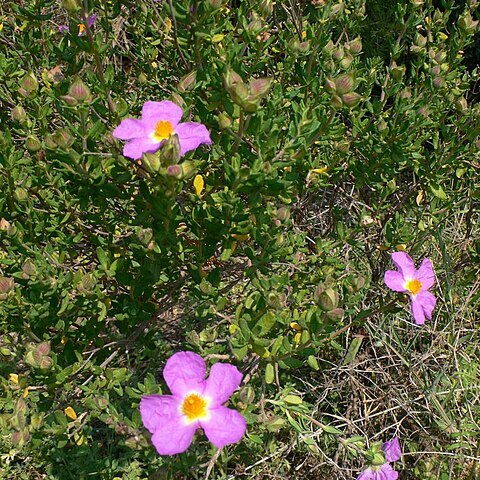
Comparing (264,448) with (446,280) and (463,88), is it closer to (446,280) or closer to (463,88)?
(446,280)

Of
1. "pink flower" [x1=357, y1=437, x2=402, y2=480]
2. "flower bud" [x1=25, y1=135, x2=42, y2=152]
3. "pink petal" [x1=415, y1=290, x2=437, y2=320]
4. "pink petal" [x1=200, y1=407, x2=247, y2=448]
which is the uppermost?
"flower bud" [x1=25, y1=135, x2=42, y2=152]

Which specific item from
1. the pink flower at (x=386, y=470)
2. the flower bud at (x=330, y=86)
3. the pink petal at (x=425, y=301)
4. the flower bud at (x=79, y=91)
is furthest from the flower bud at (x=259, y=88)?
the pink flower at (x=386, y=470)

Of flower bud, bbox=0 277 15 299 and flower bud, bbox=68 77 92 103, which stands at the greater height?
flower bud, bbox=68 77 92 103

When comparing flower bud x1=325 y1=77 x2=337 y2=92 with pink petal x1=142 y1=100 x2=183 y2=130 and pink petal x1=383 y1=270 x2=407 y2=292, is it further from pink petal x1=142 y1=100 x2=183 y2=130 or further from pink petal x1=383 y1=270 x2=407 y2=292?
pink petal x1=383 y1=270 x2=407 y2=292

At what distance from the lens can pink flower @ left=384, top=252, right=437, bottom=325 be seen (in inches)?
73.8

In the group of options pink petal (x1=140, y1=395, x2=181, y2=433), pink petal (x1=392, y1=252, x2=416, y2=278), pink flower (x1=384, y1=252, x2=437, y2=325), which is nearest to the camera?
pink petal (x1=140, y1=395, x2=181, y2=433)

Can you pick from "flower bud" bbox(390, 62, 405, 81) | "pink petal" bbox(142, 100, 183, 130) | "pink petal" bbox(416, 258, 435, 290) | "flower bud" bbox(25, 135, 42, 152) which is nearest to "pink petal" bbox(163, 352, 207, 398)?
"pink petal" bbox(142, 100, 183, 130)

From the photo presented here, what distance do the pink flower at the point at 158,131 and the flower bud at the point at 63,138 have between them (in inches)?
4.9

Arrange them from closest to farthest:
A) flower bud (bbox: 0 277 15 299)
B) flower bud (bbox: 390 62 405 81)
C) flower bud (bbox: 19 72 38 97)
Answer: flower bud (bbox: 0 277 15 299)
flower bud (bbox: 19 72 38 97)
flower bud (bbox: 390 62 405 81)

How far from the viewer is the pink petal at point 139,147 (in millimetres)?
1442

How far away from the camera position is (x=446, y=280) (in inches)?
102

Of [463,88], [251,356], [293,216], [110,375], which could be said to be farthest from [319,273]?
[463,88]

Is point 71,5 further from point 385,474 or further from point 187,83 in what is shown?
point 385,474

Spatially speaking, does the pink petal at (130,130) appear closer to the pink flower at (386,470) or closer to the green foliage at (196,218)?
the green foliage at (196,218)
